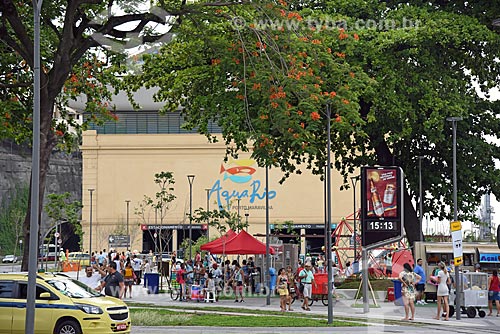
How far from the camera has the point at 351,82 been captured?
30.5m

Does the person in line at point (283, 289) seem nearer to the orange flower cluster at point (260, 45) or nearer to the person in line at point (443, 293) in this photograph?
the person in line at point (443, 293)

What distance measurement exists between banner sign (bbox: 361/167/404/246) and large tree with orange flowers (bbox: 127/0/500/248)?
1733 millimetres

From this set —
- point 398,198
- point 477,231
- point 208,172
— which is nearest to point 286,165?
point 398,198

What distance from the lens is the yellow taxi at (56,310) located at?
21344 mm

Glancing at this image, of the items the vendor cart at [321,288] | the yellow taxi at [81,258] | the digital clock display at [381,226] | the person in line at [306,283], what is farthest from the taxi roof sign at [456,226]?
the yellow taxi at [81,258]

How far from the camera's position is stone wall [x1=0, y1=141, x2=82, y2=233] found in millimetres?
111387

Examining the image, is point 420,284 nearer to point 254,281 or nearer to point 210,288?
point 210,288

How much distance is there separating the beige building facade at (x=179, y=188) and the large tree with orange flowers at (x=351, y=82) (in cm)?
5051

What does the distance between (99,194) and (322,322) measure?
234ft

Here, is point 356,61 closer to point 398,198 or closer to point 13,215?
point 398,198

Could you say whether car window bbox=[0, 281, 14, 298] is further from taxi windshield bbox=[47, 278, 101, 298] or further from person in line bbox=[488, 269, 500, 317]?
person in line bbox=[488, 269, 500, 317]

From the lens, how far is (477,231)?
106 metres

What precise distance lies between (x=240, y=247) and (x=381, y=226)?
13.5m

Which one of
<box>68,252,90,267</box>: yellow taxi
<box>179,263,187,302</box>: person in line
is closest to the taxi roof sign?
<box>179,263,187,302</box>: person in line
